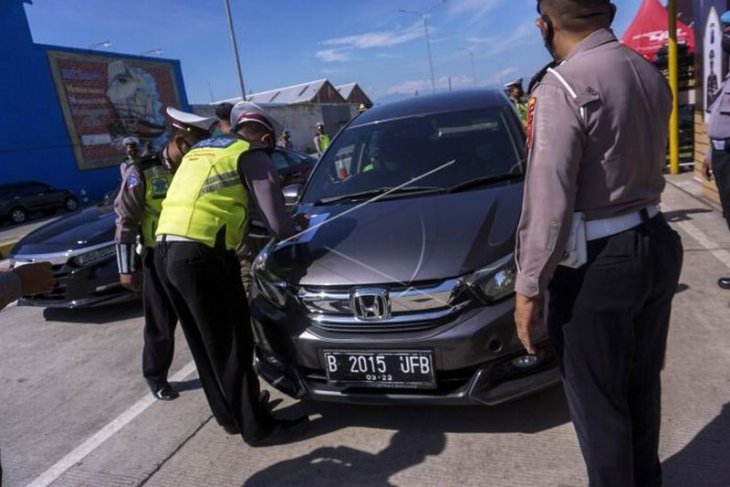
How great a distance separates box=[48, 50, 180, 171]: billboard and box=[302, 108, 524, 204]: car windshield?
17.6 m

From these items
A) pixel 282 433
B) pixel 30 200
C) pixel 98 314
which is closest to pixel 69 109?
pixel 30 200

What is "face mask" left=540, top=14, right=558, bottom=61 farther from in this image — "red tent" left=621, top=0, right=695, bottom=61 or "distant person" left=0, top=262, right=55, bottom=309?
"red tent" left=621, top=0, right=695, bottom=61

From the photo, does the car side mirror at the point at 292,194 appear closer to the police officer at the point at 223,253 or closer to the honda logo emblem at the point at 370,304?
the police officer at the point at 223,253

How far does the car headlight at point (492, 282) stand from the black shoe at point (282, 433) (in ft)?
3.99

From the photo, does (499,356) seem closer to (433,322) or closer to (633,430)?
(433,322)

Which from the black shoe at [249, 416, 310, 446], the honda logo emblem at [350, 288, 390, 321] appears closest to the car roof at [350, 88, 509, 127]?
the honda logo emblem at [350, 288, 390, 321]

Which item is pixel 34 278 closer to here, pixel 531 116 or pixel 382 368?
pixel 382 368

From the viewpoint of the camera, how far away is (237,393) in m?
2.82

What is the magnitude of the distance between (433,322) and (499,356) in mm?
313

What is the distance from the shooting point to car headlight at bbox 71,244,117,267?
16.4 ft

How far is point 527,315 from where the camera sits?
1.67 meters

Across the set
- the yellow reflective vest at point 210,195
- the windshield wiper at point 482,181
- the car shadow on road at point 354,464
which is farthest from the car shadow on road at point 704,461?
the yellow reflective vest at point 210,195

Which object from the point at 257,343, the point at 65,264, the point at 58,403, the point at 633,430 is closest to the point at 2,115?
the point at 65,264

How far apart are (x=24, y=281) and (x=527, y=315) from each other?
156 centimetres
